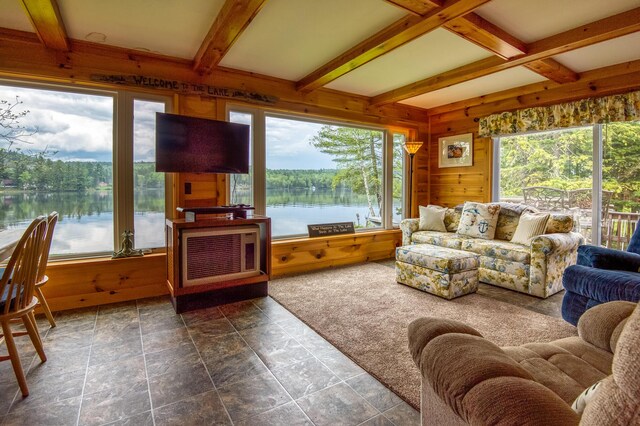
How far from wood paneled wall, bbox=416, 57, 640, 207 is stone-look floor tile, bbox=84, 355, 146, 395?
186 inches

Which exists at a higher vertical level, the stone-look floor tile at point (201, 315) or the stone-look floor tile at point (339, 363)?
the stone-look floor tile at point (201, 315)

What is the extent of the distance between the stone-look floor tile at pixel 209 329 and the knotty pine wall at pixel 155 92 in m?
1.00

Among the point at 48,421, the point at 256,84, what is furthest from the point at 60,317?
the point at 256,84

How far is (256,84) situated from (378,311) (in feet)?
9.58

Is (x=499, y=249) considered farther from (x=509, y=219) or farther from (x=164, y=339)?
(x=164, y=339)

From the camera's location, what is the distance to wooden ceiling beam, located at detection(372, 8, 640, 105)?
2504mm

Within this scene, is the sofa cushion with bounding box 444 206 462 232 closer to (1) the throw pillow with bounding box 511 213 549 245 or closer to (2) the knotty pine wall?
(1) the throw pillow with bounding box 511 213 549 245

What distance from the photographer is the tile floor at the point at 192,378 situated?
1.61 meters

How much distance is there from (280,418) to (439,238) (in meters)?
3.26

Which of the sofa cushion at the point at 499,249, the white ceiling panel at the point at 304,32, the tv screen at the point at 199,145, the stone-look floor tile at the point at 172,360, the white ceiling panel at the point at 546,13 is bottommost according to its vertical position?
the stone-look floor tile at the point at 172,360

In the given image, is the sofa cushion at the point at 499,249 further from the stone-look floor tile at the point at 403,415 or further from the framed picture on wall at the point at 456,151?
the stone-look floor tile at the point at 403,415

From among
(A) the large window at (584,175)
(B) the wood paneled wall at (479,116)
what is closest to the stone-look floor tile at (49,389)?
(B) the wood paneled wall at (479,116)

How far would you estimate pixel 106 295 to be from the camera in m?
3.13

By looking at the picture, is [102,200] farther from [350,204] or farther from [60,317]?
[350,204]
